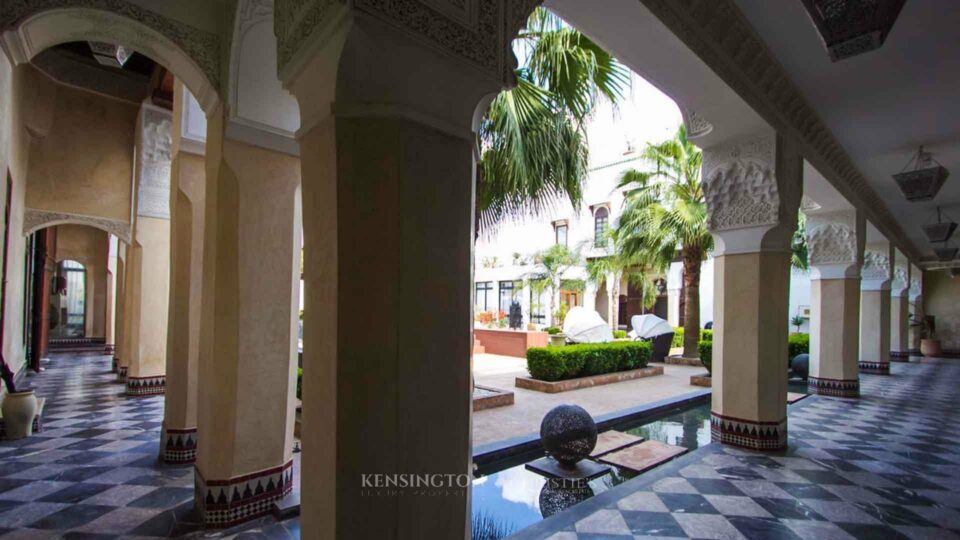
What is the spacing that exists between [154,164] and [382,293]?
7454mm

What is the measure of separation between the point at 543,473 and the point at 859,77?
4.58 m

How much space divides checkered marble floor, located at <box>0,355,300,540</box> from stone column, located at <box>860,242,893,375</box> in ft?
41.8

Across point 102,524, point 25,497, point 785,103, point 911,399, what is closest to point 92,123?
point 25,497

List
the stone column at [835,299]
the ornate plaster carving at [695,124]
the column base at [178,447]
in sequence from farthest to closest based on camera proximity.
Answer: the stone column at [835,299]
the ornate plaster carving at [695,124]
the column base at [178,447]

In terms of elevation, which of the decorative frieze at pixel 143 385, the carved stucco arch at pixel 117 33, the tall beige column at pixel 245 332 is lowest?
the decorative frieze at pixel 143 385

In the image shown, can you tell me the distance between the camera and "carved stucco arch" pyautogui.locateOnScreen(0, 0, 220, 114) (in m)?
2.62

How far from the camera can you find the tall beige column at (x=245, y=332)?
303 cm

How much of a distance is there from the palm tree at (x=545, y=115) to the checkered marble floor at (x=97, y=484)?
3804mm

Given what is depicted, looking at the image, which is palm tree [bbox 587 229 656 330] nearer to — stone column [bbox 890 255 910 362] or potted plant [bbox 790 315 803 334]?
stone column [bbox 890 255 910 362]

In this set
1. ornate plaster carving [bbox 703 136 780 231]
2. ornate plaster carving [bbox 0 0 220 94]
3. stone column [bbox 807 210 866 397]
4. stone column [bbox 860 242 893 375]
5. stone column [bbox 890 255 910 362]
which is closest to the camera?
ornate plaster carving [bbox 0 0 220 94]

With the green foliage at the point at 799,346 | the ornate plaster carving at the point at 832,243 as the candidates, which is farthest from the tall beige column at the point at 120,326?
the green foliage at the point at 799,346

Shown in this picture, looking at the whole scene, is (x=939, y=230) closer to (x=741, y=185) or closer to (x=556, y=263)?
(x=741, y=185)

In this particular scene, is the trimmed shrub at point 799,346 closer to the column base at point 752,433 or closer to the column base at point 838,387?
the column base at point 838,387

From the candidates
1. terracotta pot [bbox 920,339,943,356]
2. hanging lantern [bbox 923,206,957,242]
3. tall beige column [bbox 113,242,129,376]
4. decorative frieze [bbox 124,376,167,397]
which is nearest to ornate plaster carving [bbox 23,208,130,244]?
tall beige column [bbox 113,242,129,376]
